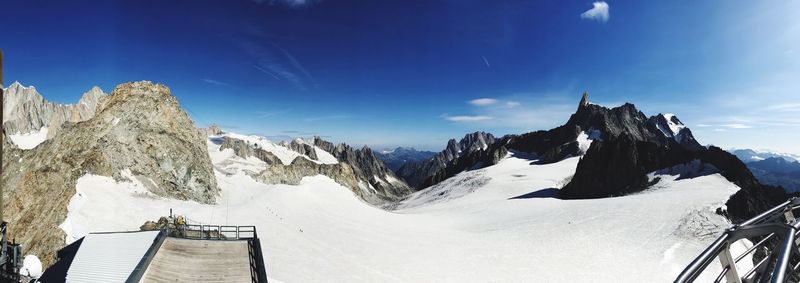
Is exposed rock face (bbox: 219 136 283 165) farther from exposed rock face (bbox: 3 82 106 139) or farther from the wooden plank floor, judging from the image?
the wooden plank floor

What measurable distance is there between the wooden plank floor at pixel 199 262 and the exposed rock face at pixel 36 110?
15407 cm

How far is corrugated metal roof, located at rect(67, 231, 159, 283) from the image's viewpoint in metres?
17.1

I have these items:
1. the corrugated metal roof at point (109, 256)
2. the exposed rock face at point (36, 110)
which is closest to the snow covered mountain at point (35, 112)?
the exposed rock face at point (36, 110)

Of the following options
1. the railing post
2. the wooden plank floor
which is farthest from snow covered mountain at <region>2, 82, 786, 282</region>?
the railing post

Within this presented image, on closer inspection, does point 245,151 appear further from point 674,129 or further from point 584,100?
point 674,129

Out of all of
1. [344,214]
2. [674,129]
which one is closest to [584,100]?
[674,129]

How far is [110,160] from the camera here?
3384 centimetres

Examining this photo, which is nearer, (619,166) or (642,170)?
(642,170)

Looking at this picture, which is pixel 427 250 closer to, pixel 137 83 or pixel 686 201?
pixel 686 201

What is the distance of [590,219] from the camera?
1556 inches

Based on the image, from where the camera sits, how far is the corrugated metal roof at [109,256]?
17062mm

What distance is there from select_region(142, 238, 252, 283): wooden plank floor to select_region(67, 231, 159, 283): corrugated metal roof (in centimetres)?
93

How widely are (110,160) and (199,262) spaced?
22.6 meters

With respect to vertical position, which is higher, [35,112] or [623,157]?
[35,112]
